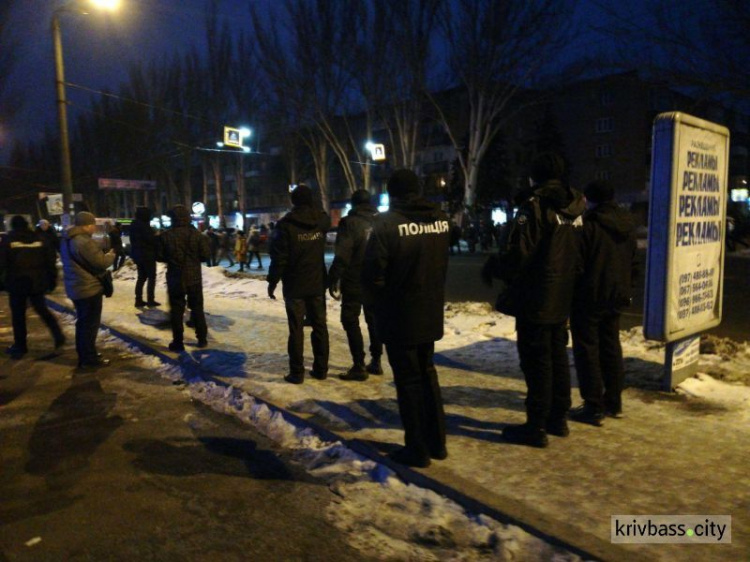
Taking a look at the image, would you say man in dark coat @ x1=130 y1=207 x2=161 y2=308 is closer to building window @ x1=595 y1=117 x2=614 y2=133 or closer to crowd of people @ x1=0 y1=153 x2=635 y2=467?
crowd of people @ x1=0 y1=153 x2=635 y2=467

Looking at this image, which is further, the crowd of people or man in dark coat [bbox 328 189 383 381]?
man in dark coat [bbox 328 189 383 381]

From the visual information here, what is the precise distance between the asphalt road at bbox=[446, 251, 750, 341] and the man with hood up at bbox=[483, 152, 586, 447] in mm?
5302

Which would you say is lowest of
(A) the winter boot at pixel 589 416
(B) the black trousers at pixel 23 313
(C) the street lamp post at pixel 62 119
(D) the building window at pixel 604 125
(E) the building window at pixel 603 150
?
(A) the winter boot at pixel 589 416

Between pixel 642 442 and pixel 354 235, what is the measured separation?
2.94m

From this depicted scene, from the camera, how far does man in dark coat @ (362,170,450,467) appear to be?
3.56 meters

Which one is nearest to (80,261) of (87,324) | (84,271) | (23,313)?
(84,271)

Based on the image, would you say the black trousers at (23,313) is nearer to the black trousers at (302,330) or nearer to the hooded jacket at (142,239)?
the hooded jacket at (142,239)

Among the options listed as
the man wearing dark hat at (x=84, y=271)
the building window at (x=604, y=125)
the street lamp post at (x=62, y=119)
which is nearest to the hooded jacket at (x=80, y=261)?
the man wearing dark hat at (x=84, y=271)

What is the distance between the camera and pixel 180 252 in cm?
731

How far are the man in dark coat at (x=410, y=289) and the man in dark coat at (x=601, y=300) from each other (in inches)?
51.0

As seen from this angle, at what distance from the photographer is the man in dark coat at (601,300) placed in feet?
14.1

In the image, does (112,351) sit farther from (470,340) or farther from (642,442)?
(642,442)

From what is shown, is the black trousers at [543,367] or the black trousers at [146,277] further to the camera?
the black trousers at [146,277]

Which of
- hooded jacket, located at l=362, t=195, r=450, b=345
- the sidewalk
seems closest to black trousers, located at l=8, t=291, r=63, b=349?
the sidewalk
